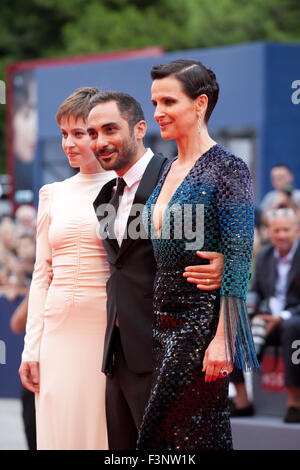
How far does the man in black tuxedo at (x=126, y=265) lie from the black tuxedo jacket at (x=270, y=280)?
3.11 metres

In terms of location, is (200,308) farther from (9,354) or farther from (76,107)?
(9,354)

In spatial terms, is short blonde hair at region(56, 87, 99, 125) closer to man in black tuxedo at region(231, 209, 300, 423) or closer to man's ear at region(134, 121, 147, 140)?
man's ear at region(134, 121, 147, 140)

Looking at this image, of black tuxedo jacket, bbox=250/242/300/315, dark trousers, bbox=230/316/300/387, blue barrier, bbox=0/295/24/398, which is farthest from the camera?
blue barrier, bbox=0/295/24/398

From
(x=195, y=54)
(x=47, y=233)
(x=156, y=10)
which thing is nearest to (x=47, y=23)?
(x=156, y=10)

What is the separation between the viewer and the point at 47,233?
13.1 ft

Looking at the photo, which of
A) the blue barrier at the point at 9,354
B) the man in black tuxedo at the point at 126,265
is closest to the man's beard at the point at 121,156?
the man in black tuxedo at the point at 126,265

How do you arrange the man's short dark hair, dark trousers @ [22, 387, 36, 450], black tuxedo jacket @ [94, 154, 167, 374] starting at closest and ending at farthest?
black tuxedo jacket @ [94, 154, 167, 374], the man's short dark hair, dark trousers @ [22, 387, 36, 450]

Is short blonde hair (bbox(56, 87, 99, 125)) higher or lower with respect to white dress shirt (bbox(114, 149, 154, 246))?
higher

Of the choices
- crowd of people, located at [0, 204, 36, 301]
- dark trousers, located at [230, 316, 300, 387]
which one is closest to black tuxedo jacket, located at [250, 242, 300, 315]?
dark trousers, located at [230, 316, 300, 387]

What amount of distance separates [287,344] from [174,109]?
3389mm

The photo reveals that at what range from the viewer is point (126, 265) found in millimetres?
3582

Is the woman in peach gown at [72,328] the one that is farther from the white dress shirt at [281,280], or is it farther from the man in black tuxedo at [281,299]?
the white dress shirt at [281,280]

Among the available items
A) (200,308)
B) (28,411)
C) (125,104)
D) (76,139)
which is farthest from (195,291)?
(28,411)

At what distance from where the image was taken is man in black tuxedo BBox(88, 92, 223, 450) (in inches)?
139
